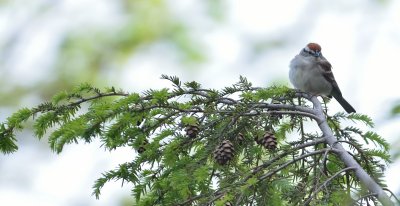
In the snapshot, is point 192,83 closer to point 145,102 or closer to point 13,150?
point 145,102

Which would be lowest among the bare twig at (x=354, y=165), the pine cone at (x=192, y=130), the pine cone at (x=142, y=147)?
the bare twig at (x=354, y=165)

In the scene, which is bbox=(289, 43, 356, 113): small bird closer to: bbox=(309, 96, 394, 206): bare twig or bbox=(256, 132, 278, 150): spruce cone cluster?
bbox=(309, 96, 394, 206): bare twig

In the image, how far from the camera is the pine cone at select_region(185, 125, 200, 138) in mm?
2066

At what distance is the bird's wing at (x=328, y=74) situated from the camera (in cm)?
453

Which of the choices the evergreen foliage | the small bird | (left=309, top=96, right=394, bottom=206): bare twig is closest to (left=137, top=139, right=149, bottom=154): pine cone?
the evergreen foliage

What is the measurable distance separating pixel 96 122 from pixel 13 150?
1.18 ft

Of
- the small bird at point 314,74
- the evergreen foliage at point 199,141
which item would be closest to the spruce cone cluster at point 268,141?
the evergreen foliage at point 199,141

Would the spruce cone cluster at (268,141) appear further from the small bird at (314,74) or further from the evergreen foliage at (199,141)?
the small bird at (314,74)

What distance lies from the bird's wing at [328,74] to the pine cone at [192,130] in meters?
2.57

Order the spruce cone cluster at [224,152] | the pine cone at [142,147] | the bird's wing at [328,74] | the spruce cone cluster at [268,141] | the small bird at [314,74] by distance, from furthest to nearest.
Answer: the bird's wing at [328,74] → the small bird at [314,74] → the pine cone at [142,147] → the spruce cone cluster at [268,141] → the spruce cone cluster at [224,152]

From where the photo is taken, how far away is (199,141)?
2152mm

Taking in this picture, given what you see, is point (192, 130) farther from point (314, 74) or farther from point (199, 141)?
point (314, 74)

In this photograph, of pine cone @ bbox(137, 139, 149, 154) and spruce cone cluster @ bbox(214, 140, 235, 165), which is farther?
pine cone @ bbox(137, 139, 149, 154)

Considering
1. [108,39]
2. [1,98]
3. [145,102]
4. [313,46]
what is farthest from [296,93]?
[1,98]
